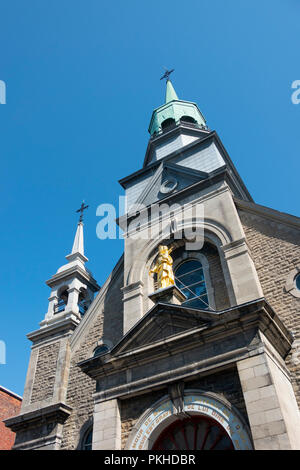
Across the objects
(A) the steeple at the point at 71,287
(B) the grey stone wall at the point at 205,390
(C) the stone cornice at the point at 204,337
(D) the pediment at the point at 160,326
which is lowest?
(B) the grey stone wall at the point at 205,390

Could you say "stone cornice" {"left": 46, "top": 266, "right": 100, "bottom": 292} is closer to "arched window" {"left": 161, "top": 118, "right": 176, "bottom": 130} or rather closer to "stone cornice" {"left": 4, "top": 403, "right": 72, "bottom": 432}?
"stone cornice" {"left": 4, "top": 403, "right": 72, "bottom": 432}

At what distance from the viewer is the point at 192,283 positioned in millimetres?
13578

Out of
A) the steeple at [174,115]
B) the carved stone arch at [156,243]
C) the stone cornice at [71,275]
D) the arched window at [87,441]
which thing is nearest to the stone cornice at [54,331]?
the stone cornice at [71,275]

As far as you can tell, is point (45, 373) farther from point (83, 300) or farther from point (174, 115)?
point (174, 115)

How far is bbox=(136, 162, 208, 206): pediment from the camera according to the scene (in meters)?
16.6

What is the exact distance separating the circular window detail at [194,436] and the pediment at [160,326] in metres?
1.99

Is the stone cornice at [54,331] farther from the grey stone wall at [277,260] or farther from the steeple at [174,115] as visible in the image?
the steeple at [174,115]

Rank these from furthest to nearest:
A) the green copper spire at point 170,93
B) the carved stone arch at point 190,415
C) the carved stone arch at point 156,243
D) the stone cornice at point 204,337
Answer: the green copper spire at point 170,93 < the carved stone arch at point 156,243 < the stone cornice at point 204,337 < the carved stone arch at point 190,415

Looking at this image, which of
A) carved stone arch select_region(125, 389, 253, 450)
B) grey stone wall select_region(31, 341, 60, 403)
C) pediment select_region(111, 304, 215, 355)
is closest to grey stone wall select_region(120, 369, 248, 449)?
carved stone arch select_region(125, 389, 253, 450)

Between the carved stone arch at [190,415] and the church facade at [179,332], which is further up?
the church facade at [179,332]

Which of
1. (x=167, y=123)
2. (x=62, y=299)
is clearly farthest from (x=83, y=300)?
(x=167, y=123)

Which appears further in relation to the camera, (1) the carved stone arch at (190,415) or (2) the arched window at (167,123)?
(2) the arched window at (167,123)

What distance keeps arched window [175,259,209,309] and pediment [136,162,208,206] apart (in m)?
3.68

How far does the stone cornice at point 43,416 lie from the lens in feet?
43.8
